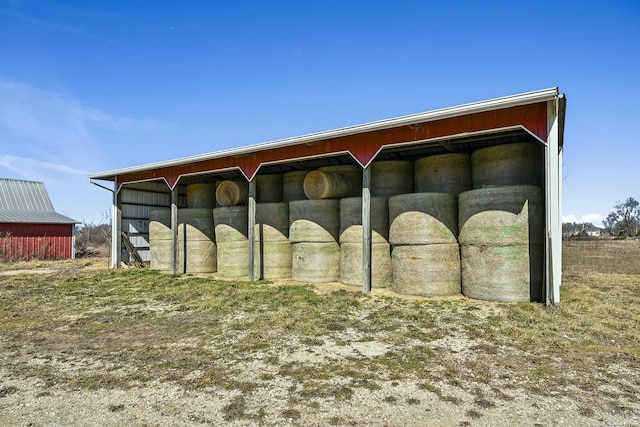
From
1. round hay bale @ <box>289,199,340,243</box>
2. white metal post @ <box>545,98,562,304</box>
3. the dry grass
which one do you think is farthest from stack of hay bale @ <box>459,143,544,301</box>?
round hay bale @ <box>289,199,340,243</box>

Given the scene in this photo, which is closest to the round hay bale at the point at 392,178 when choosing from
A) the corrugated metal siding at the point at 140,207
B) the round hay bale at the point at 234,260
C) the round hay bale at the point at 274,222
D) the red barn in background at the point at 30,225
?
the round hay bale at the point at 274,222

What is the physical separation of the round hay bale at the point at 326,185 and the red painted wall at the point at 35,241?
18891mm

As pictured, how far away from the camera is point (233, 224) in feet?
42.6

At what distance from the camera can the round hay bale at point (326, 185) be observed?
11.1 metres

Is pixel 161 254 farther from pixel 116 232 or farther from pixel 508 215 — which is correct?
pixel 508 215

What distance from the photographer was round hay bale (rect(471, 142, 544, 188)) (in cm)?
845

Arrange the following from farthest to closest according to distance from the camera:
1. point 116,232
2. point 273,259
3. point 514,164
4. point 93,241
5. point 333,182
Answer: point 93,241
point 116,232
point 273,259
point 333,182
point 514,164

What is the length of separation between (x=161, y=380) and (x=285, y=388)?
1.36 m

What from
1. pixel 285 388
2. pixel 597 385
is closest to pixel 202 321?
pixel 285 388

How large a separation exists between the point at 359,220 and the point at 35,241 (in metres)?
20.8

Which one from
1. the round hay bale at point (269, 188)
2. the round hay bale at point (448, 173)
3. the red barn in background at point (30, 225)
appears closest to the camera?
the round hay bale at point (448, 173)

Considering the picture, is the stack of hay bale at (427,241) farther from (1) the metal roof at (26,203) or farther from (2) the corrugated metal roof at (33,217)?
(1) the metal roof at (26,203)

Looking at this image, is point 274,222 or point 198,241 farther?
point 198,241

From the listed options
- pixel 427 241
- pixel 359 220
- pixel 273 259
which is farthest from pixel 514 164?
pixel 273 259
